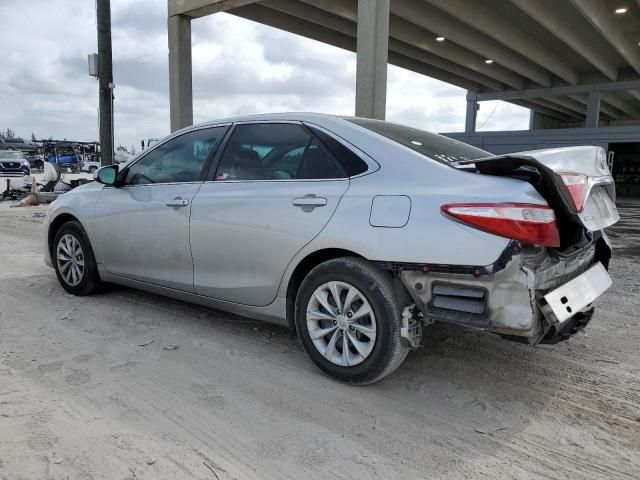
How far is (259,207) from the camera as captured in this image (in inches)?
133

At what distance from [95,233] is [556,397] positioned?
3947 mm

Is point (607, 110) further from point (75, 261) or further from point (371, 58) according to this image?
point (75, 261)

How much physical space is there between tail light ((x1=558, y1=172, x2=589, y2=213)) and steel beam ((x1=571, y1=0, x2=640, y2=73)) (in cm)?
1601

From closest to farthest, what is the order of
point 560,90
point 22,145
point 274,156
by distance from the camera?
point 274,156 → point 560,90 → point 22,145

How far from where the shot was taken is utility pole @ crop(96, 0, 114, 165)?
11961 mm

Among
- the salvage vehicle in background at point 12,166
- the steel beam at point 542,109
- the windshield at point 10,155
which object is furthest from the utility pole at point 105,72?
the steel beam at point 542,109

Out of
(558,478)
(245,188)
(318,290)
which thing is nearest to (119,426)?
(318,290)

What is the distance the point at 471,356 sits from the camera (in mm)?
3516

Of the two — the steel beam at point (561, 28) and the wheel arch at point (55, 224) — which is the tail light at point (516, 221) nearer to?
the wheel arch at point (55, 224)

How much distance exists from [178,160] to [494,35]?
55.9 ft

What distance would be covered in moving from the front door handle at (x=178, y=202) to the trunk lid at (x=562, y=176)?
208 cm

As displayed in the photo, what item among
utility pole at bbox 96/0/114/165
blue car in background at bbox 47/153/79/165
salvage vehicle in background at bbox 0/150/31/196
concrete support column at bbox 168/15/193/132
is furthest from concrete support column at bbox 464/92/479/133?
blue car in background at bbox 47/153/79/165

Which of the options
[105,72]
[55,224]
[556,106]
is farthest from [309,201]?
[556,106]

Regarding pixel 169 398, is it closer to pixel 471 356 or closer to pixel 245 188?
pixel 245 188
